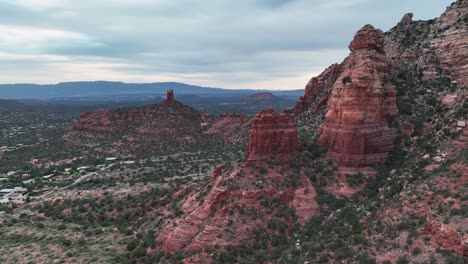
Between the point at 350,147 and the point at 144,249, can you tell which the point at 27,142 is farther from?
the point at 350,147

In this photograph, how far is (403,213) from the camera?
31984 millimetres

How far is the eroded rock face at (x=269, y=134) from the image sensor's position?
44750mm

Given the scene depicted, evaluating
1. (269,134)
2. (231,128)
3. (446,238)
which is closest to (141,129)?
(231,128)

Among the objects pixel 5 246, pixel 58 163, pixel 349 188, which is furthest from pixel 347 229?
pixel 58 163

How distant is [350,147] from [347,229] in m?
11.4

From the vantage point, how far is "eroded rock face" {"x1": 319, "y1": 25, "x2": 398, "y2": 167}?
43469 millimetres

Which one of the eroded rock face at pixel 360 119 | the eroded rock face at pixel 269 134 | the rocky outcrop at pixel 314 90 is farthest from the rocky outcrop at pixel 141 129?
the eroded rock face at pixel 360 119

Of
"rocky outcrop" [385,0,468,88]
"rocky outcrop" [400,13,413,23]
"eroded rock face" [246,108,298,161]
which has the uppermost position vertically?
"rocky outcrop" [400,13,413,23]

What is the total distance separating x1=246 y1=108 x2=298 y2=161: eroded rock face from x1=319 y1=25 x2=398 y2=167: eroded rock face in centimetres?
472

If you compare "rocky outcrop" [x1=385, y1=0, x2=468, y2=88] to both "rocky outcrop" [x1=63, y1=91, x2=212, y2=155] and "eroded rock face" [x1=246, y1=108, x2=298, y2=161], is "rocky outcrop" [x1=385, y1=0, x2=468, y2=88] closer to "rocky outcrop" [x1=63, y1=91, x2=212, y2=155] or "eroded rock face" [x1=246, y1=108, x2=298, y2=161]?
"eroded rock face" [x1=246, y1=108, x2=298, y2=161]

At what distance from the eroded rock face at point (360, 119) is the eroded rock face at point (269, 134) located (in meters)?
4.72

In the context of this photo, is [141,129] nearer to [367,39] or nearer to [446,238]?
[367,39]

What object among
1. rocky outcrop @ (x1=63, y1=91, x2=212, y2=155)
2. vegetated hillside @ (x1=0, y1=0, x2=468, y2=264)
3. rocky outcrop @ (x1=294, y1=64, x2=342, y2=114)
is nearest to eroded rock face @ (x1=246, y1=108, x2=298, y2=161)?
vegetated hillside @ (x1=0, y1=0, x2=468, y2=264)

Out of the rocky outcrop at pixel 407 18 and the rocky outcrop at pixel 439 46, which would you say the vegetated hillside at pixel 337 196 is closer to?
the rocky outcrop at pixel 439 46
